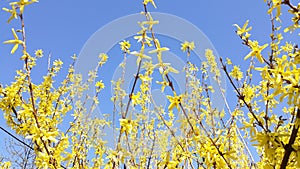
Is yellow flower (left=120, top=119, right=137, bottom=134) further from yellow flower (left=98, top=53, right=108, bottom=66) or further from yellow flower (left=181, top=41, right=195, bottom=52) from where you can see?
yellow flower (left=98, top=53, right=108, bottom=66)

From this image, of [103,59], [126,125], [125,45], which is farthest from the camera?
[103,59]

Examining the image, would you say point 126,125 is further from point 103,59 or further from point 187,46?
point 103,59

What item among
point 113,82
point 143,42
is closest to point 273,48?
point 143,42

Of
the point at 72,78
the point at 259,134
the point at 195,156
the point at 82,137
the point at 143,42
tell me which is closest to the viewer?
the point at 259,134

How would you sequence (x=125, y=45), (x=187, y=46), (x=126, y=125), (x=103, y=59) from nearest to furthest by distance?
(x=126, y=125) < (x=125, y=45) < (x=187, y=46) < (x=103, y=59)

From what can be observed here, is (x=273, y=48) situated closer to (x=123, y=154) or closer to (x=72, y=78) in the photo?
(x=123, y=154)

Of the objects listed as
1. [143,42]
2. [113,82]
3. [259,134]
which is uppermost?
Answer: [113,82]

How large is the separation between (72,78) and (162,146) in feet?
5.36

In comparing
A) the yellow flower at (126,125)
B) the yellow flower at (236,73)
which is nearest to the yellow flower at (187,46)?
the yellow flower at (236,73)

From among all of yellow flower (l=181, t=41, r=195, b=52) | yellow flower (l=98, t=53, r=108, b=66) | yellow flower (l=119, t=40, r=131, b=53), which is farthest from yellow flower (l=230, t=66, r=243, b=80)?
yellow flower (l=98, t=53, r=108, b=66)

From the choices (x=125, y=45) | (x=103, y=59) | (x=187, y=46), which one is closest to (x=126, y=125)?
(x=125, y=45)

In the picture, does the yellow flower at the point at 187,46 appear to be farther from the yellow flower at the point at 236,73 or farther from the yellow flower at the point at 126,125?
the yellow flower at the point at 126,125

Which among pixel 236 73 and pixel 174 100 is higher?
pixel 236 73

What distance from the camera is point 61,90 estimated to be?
4.16 meters
